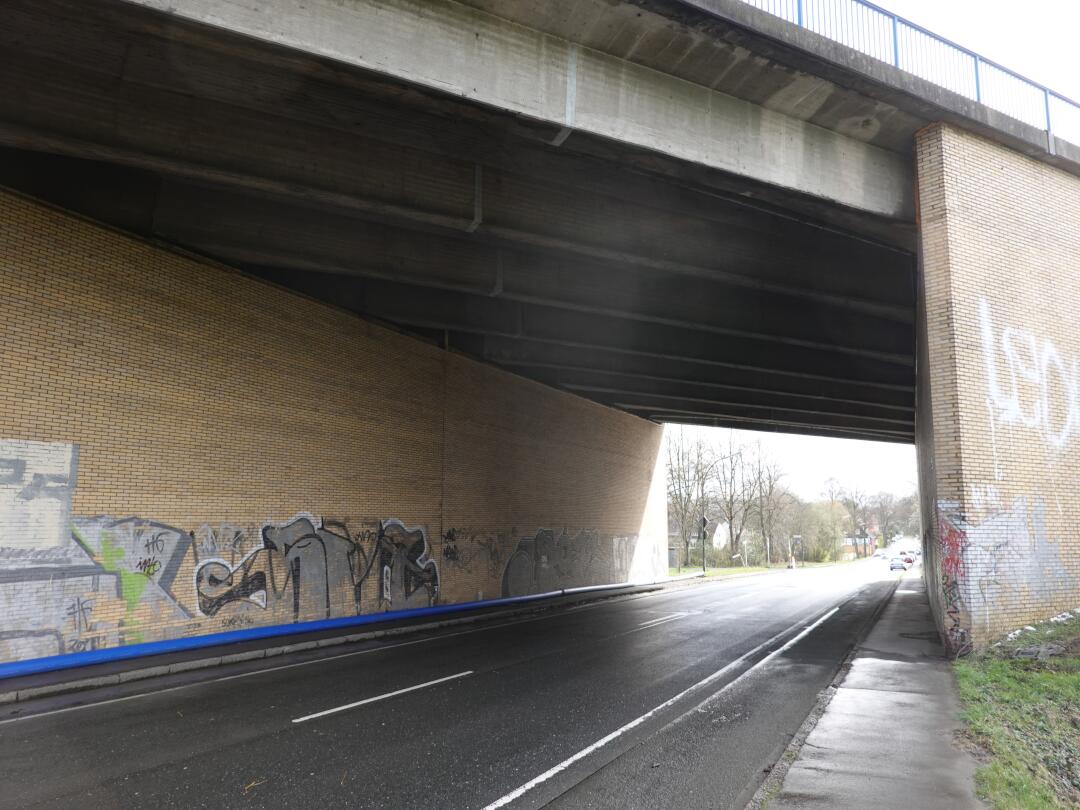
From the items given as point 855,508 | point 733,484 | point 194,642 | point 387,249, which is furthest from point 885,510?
point 194,642

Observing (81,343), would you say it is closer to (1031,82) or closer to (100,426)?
(100,426)

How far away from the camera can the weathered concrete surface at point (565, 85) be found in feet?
26.2

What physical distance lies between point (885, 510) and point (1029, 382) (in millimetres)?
127131

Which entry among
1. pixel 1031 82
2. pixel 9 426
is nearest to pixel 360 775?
pixel 9 426

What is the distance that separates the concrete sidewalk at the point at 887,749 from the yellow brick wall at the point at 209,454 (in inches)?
413

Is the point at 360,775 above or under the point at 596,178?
under

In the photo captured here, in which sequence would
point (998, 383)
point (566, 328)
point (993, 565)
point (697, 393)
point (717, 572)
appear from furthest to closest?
point (717, 572) → point (697, 393) → point (566, 328) → point (998, 383) → point (993, 565)

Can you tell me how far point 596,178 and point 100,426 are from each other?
9194mm

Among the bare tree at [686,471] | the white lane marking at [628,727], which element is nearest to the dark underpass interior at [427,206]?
the white lane marking at [628,727]

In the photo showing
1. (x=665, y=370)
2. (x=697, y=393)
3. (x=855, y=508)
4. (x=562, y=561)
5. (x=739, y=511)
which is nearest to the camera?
(x=665, y=370)

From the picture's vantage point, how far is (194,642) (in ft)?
38.8

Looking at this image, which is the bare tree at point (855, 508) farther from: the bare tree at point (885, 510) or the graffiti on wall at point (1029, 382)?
the graffiti on wall at point (1029, 382)

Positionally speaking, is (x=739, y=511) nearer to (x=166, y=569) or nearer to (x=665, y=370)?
(x=665, y=370)

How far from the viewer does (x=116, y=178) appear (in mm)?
11688
